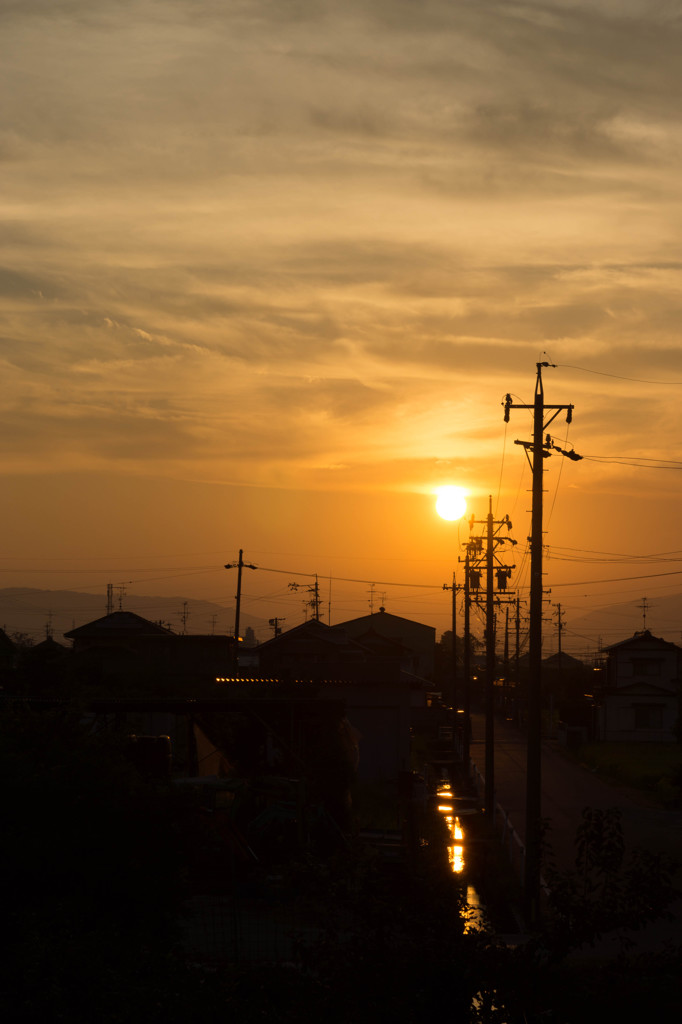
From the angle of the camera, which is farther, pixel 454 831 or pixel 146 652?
pixel 146 652

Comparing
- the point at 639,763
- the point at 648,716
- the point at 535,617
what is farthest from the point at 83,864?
the point at 648,716

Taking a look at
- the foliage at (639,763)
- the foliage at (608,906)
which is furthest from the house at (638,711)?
the foliage at (608,906)

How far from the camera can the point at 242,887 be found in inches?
842

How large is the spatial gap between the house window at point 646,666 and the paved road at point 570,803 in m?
19.2

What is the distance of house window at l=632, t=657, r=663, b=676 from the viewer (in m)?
77.8

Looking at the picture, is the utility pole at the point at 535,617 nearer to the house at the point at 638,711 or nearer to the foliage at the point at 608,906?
the foliage at the point at 608,906

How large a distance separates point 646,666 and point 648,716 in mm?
6154

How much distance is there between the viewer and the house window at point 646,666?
3061 inches

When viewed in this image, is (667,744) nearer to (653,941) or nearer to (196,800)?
(653,941)

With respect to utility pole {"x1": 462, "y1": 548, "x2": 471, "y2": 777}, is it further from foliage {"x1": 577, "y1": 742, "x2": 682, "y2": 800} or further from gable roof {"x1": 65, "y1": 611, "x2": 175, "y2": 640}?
gable roof {"x1": 65, "y1": 611, "x2": 175, "y2": 640}

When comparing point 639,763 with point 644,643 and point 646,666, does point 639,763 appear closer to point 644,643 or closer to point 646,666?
point 646,666

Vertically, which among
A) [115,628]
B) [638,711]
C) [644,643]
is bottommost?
[638,711]

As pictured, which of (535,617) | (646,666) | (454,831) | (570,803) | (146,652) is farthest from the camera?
(646,666)

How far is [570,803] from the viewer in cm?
3853
